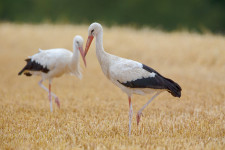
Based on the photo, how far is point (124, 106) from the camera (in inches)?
309

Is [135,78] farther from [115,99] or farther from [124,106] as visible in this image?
[115,99]

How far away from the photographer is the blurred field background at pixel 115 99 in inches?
199

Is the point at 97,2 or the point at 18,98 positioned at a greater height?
the point at 97,2

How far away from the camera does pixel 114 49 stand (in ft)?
55.6

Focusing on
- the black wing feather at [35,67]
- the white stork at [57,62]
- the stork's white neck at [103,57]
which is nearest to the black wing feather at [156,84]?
the stork's white neck at [103,57]

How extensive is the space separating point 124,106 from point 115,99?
912mm

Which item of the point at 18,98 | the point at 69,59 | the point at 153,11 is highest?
the point at 153,11

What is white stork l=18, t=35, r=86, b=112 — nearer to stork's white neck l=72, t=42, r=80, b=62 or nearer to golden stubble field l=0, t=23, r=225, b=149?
stork's white neck l=72, t=42, r=80, b=62

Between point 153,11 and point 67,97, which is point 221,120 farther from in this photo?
point 153,11

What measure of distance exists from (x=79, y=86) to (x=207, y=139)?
6.14 metres

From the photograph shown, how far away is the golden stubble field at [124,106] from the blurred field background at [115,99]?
0.01 metres

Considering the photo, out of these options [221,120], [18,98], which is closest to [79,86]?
[18,98]

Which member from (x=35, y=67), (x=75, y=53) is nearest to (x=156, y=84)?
(x=75, y=53)

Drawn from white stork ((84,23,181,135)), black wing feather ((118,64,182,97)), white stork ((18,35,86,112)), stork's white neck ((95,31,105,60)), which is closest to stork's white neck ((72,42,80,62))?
white stork ((18,35,86,112))
